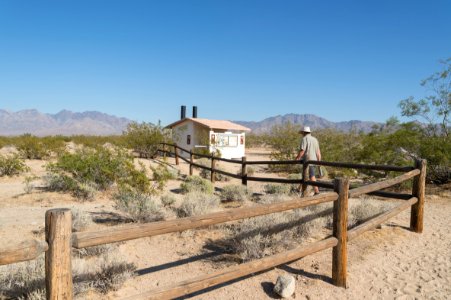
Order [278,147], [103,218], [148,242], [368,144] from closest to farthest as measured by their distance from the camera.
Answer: [148,242] < [103,218] < [368,144] < [278,147]

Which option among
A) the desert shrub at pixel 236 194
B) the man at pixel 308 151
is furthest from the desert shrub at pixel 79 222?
the man at pixel 308 151

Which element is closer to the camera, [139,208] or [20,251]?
[20,251]

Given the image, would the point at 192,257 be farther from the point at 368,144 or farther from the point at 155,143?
the point at 155,143

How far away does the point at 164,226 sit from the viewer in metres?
2.81

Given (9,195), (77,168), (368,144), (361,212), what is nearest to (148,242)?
(361,212)

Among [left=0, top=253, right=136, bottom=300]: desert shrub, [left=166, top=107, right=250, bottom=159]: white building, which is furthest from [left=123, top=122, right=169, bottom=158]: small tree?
[left=0, top=253, right=136, bottom=300]: desert shrub

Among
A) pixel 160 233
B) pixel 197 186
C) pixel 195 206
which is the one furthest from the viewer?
pixel 197 186

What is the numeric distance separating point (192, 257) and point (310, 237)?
6.61 feet

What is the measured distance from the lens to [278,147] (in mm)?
25031

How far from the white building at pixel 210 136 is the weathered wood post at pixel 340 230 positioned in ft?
59.2

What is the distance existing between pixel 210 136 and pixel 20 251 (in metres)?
21.1

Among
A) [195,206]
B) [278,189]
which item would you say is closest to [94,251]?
[195,206]

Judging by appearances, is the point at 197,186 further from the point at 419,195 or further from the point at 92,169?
the point at 419,195

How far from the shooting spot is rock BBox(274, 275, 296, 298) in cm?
368
